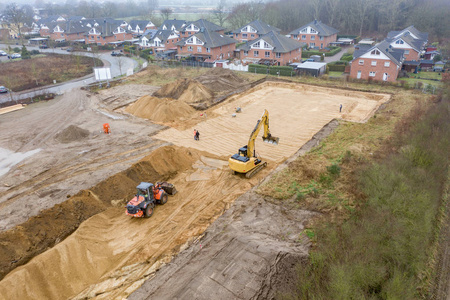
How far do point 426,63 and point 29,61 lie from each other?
255 ft

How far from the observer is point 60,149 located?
85.9 ft

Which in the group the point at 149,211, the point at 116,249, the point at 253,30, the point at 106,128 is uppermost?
the point at 253,30

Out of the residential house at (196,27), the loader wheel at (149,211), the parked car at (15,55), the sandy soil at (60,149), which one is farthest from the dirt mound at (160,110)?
the parked car at (15,55)

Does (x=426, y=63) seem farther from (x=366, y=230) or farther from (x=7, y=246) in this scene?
Answer: (x=7, y=246)

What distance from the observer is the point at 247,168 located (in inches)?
834

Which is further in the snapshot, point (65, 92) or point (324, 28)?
point (324, 28)

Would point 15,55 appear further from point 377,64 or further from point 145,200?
point 377,64

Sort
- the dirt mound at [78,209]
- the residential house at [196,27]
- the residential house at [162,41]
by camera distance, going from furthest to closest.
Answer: the residential house at [162,41] < the residential house at [196,27] < the dirt mound at [78,209]

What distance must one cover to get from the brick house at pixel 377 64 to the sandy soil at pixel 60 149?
34.1 m

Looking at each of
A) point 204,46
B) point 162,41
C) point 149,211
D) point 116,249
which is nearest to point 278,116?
point 149,211

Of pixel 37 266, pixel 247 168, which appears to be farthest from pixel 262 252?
pixel 37 266

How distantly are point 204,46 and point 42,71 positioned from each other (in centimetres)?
3064

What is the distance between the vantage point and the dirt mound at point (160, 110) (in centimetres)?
3331

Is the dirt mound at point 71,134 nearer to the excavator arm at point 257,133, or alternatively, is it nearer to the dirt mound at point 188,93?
the dirt mound at point 188,93
